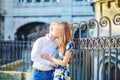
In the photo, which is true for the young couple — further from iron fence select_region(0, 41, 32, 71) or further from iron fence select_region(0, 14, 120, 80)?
iron fence select_region(0, 41, 32, 71)

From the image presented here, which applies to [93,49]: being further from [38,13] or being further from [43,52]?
[38,13]

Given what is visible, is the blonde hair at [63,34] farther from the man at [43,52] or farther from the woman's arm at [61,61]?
the man at [43,52]

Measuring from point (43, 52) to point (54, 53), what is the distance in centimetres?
14

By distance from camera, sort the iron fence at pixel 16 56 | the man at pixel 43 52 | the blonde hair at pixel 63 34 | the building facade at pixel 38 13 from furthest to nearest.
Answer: the building facade at pixel 38 13 → the iron fence at pixel 16 56 → the man at pixel 43 52 → the blonde hair at pixel 63 34

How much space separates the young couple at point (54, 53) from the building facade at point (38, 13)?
22.8 m

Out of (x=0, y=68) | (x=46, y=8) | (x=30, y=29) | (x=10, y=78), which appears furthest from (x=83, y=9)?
(x=10, y=78)

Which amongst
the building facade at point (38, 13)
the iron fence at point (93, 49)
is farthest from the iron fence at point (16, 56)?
the building facade at point (38, 13)

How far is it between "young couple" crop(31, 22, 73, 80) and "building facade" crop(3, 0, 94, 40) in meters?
22.8

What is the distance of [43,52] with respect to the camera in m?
4.82

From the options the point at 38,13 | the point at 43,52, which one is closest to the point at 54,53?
the point at 43,52

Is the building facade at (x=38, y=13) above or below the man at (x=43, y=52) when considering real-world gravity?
above

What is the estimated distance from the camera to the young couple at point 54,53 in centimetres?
460

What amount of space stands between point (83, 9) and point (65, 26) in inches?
914

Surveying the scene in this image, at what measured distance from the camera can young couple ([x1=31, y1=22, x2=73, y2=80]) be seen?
181 inches
